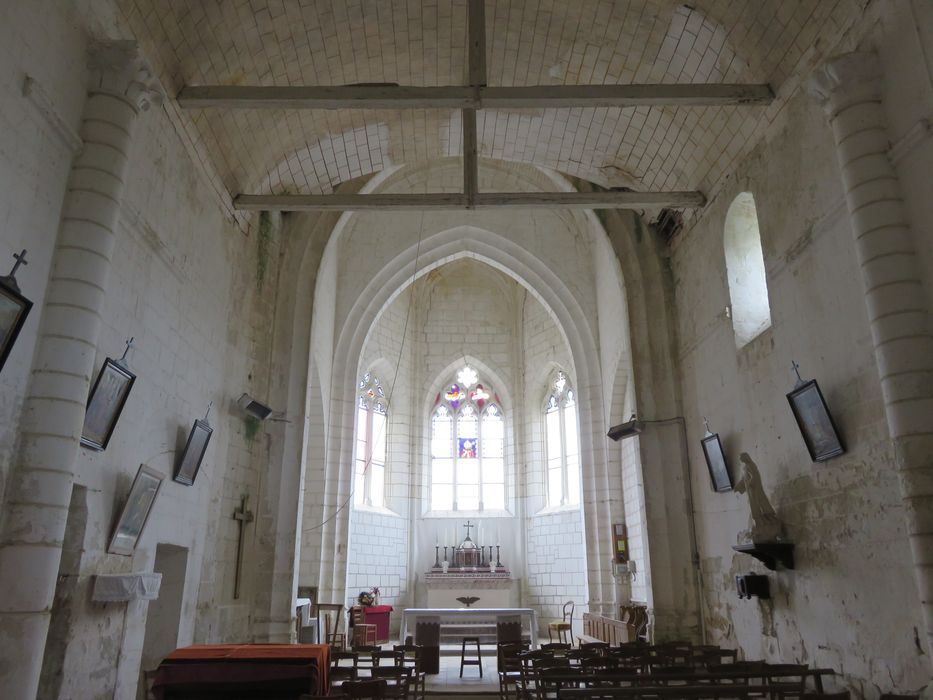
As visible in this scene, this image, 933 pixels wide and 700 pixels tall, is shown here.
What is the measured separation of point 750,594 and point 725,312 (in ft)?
11.3

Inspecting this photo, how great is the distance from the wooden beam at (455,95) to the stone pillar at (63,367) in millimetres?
1319

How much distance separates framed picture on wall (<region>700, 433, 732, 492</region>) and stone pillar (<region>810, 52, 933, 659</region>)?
11.8 ft

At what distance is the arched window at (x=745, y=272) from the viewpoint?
916 cm

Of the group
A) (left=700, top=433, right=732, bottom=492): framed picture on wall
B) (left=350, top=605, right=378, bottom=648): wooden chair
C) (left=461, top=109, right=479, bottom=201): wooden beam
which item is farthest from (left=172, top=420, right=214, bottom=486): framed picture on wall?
(left=700, top=433, right=732, bottom=492): framed picture on wall

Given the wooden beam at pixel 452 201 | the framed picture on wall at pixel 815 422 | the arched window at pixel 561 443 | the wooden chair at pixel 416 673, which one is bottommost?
the wooden chair at pixel 416 673

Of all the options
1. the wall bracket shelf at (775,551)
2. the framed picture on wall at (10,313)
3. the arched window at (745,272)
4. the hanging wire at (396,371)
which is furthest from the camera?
the hanging wire at (396,371)

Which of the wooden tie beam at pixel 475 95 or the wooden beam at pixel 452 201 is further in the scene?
the wooden beam at pixel 452 201

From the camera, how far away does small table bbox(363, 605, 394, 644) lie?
14.8 meters

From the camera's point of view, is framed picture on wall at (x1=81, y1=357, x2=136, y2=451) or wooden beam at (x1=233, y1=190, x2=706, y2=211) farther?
wooden beam at (x1=233, y1=190, x2=706, y2=211)

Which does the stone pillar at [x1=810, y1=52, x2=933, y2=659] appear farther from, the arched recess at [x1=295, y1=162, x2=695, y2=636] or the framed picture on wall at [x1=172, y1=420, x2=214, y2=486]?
the framed picture on wall at [x1=172, y1=420, x2=214, y2=486]

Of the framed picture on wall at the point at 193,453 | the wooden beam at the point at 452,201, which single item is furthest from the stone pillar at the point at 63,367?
the wooden beam at the point at 452,201

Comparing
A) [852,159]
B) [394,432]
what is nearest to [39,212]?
[852,159]

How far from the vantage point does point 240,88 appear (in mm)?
7863

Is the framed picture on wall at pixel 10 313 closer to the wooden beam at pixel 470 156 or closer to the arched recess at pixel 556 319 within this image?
the wooden beam at pixel 470 156
